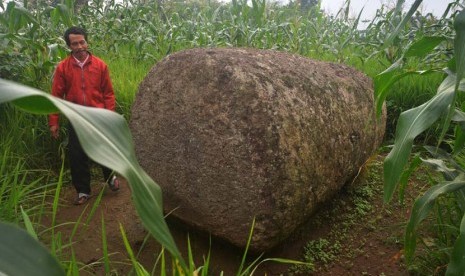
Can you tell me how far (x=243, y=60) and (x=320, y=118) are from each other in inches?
19.9

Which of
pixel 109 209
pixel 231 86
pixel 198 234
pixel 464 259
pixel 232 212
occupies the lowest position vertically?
pixel 109 209

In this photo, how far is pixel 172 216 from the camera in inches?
88.2

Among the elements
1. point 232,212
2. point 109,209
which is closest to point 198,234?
point 232,212

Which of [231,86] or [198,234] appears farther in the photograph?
[198,234]

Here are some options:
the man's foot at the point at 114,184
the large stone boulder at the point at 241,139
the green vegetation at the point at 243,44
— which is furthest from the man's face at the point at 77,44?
the man's foot at the point at 114,184

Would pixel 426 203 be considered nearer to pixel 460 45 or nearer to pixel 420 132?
pixel 420 132

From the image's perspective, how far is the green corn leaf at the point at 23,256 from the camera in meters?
0.51

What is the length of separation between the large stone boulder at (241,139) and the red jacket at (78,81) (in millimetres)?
534

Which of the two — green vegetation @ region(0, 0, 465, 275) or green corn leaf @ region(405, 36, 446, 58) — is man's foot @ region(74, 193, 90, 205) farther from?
green corn leaf @ region(405, 36, 446, 58)

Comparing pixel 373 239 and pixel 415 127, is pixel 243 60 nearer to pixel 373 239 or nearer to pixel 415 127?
pixel 415 127

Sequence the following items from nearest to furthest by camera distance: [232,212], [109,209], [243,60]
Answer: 1. [232,212]
2. [243,60]
3. [109,209]

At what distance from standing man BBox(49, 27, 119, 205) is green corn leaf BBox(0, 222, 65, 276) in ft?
6.99

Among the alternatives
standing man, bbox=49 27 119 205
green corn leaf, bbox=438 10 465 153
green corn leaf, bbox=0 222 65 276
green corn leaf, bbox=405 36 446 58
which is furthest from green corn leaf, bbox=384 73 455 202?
standing man, bbox=49 27 119 205

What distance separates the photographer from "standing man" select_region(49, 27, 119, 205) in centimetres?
260
